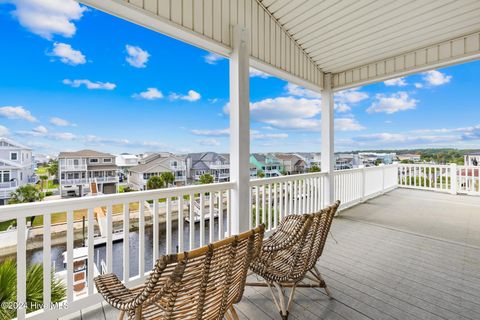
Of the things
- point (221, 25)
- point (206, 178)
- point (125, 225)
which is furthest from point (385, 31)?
point (125, 225)

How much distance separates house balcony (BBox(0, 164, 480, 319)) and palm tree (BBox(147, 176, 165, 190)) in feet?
0.25

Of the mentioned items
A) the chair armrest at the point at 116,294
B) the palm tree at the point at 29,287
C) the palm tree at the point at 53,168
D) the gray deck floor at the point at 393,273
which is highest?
the palm tree at the point at 53,168

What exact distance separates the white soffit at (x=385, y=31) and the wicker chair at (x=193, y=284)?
3.27 metres

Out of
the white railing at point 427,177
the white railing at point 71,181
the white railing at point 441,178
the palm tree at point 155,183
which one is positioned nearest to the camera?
the white railing at point 71,181

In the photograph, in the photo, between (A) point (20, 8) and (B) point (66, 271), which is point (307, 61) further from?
(B) point (66, 271)

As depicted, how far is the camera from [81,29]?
1.83 meters

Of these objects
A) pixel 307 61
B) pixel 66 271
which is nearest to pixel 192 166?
pixel 66 271

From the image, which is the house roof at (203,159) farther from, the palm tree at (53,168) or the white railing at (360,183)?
the white railing at (360,183)

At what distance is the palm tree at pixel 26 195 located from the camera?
5.35ft

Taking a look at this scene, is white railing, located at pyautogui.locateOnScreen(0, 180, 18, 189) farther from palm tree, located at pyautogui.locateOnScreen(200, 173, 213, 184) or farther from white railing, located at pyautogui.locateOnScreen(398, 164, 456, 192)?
white railing, located at pyautogui.locateOnScreen(398, 164, 456, 192)

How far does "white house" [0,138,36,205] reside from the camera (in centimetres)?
155

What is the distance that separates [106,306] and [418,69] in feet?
16.7

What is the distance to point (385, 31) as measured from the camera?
11.2ft

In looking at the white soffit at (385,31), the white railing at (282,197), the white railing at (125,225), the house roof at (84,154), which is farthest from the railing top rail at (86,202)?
the white soffit at (385,31)
